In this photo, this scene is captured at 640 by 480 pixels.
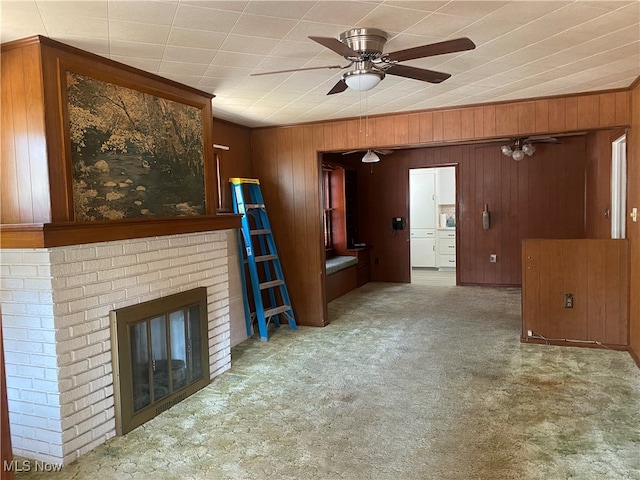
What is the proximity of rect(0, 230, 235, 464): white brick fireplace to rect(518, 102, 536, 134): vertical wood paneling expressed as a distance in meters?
3.65

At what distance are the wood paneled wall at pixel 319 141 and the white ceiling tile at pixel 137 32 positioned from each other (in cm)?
273

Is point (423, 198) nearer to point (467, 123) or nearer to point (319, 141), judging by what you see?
point (319, 141)

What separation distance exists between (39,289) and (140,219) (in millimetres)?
739

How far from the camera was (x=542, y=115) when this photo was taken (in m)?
4.30

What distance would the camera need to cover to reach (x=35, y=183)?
2.56 m

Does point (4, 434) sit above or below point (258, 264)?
below

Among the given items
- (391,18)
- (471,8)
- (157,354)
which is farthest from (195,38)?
(157,354)

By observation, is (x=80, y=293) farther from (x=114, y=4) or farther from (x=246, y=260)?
(x=246, y=260)

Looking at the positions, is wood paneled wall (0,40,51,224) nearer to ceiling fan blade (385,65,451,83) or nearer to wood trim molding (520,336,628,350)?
ceiling fan blade (385,65,451,83)

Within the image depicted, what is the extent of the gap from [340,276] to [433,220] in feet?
11.3

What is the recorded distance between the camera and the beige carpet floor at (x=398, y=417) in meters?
2.48

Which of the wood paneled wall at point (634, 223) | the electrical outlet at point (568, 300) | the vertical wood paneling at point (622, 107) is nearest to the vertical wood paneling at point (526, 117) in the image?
the vertical wood paneling at point (622, 107)

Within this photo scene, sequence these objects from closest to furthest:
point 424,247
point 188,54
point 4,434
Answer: point 4,434, point 188,54, point 424,247

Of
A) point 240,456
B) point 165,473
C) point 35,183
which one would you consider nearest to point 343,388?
point 240,456
